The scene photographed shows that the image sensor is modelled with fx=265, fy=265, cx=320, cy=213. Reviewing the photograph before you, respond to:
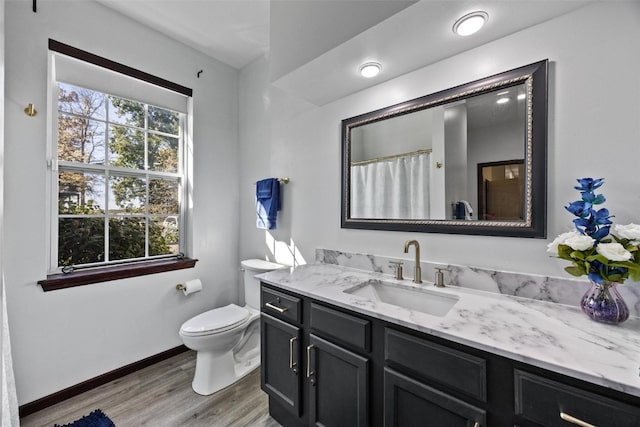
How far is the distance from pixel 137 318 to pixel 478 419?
2333 millimetres

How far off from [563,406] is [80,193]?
2775mm

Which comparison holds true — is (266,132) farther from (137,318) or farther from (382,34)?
(137,318)

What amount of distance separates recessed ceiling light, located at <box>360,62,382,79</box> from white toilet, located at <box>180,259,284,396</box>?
1568 mm

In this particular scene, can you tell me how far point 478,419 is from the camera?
83cm

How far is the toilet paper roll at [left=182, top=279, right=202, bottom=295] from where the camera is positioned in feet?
7.61

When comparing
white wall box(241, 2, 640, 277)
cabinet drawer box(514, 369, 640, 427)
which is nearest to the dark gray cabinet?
cabinet drawer box(514, 369, 640, 427)

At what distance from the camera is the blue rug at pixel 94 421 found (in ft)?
4.99

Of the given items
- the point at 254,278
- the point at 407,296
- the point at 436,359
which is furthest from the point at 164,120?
the point at 436,359

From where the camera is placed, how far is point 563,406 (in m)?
0.70

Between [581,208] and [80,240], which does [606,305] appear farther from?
[80,240]

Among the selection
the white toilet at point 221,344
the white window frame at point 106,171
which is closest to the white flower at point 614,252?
the white toilet at point 221,344

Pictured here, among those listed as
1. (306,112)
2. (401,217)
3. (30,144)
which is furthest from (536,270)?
(30,144)

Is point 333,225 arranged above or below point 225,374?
above

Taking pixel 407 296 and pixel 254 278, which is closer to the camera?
pixel 407 296
